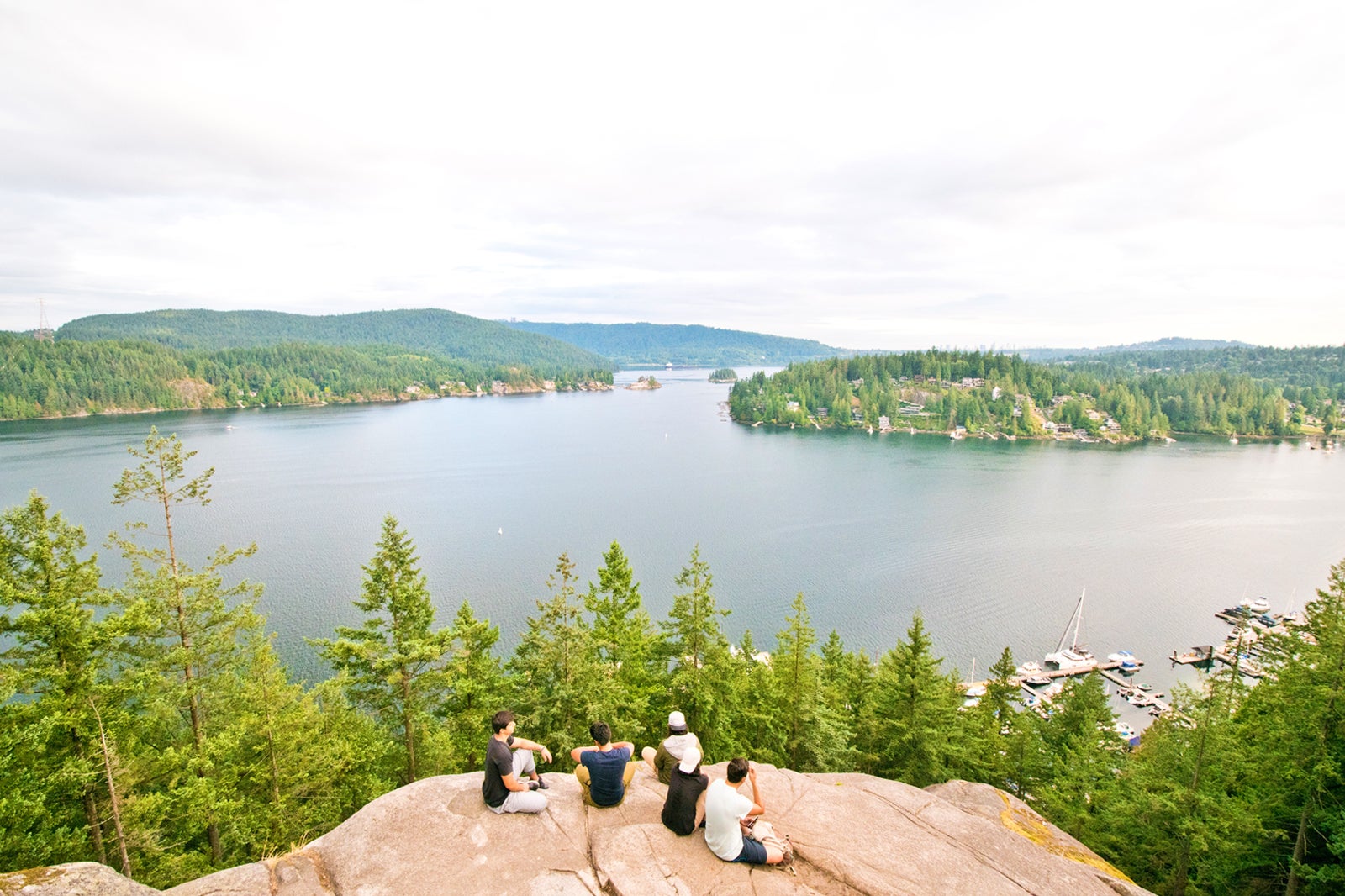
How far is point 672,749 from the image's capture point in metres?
8.28

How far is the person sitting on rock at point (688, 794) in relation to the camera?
7.41m

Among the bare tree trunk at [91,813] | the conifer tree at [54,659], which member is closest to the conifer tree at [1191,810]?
the conifer tree at [54,659]

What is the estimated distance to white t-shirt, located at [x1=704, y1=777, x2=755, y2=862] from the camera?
702cm

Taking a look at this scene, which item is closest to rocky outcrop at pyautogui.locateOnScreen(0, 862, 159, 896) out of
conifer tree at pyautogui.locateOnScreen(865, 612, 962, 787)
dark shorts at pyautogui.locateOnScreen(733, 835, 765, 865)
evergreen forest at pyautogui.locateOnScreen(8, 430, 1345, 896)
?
evergreen forest at pyautogui.locateOnScreen(8, 430, 1345, 896)

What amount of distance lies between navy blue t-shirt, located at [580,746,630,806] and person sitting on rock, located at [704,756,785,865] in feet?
4.52

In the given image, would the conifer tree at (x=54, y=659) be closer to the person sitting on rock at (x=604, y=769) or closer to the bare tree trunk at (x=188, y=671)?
the bare tree trunk at (x=188, y=671)

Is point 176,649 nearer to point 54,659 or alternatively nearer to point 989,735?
point 54,659

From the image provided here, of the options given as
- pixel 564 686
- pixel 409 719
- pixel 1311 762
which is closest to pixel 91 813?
pixel 409 719

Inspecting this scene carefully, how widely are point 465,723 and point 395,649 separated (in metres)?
3.13

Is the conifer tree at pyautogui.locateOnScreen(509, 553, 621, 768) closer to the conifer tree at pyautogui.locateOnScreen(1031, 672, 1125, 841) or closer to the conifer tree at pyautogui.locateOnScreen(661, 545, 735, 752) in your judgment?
the conifer tree at pyautogui.locateOnScreen(661, 545, 735, 752)

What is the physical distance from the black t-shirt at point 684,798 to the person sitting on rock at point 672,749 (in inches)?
12.5

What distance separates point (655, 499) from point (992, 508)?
136ft

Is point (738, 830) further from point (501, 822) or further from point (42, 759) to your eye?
point (42, 759)

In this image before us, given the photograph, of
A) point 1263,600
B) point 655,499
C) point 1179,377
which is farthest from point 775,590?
point 1179,377
